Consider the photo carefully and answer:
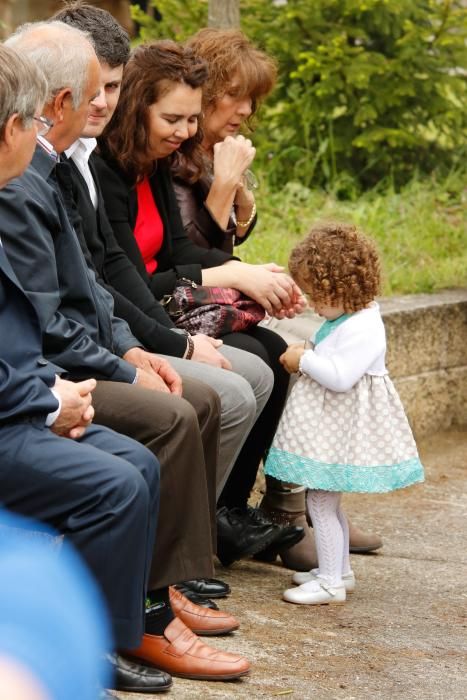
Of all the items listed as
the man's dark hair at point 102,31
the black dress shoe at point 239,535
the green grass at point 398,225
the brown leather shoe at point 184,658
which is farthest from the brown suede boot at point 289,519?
the green grass at point 398,225

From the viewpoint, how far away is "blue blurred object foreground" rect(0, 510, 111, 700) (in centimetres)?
289

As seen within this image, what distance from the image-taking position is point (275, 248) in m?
7.08

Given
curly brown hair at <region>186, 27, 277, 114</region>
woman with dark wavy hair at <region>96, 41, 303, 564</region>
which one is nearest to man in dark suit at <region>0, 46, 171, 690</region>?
woman with dark wavy hair at <region>96, 41, 303, 564</region>

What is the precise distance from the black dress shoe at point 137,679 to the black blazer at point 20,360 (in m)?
0.68

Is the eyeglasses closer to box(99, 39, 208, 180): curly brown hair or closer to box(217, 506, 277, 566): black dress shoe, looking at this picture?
box(99, 39, 208, 180): curly brown hair

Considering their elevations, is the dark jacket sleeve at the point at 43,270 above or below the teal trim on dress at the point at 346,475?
above

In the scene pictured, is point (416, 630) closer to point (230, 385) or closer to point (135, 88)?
point (230, 385)

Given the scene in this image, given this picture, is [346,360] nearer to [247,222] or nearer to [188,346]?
[188,346]

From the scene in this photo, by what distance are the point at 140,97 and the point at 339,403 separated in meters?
1.22

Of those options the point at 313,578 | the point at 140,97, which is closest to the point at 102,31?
the point at 140,97

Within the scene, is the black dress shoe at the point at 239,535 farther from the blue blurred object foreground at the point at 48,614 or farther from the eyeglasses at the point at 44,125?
the eyeglasses at the point at 44,125

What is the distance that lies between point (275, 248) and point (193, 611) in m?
3.43

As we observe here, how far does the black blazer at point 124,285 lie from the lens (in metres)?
4.18

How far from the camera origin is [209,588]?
14.2 ft
